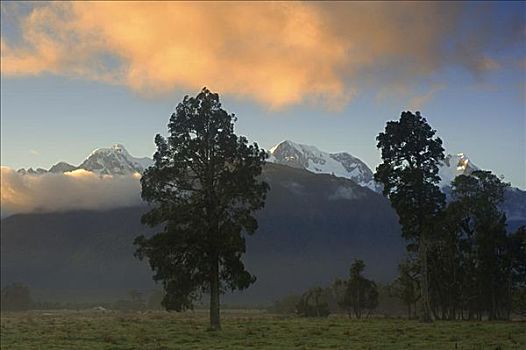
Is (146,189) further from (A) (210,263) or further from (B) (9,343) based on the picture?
(B) (9,343)

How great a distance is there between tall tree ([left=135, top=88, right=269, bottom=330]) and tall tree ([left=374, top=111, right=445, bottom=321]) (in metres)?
18.3

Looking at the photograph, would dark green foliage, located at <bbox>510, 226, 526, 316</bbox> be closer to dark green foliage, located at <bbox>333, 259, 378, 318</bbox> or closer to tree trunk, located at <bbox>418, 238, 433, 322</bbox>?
tree trunk, located at <bbox>418, 238, 433, 322</bbox>

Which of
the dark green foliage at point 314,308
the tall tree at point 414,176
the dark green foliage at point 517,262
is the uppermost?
the tall tree at point 414,176

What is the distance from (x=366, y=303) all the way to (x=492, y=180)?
1051 inches

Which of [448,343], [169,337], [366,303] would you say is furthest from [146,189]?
[366,303]

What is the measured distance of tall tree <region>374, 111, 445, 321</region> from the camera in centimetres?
6562

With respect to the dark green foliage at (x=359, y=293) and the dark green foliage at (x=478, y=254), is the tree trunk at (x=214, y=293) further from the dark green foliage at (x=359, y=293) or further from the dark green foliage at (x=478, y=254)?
the dark green foliage at (x=359, y=293)

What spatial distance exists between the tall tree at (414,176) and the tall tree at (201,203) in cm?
Result: 1832

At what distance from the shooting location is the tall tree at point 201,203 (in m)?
51.6

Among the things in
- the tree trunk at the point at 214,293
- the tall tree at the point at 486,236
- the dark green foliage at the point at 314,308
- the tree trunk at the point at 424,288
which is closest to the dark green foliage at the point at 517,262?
the tall tree at the point at 486,236

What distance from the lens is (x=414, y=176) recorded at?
65625 mm

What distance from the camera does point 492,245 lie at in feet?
254

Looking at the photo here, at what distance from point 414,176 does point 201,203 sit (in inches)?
971

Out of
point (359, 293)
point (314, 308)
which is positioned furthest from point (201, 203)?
point (314, 308)
